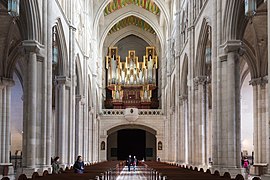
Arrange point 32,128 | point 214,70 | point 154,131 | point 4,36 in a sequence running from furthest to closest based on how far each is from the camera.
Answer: point 154,131 → point 4,36 → point 214,70 → point 32,128

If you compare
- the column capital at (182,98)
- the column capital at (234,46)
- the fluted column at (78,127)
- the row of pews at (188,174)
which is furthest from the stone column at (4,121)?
the column capital at (234,46)

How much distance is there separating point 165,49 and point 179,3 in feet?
37.8

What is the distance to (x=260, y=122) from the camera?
2595cm

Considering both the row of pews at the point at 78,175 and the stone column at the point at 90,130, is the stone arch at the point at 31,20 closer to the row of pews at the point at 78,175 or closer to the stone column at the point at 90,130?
the row of pews at the point at 78,175

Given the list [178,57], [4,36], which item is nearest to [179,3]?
[178,57]

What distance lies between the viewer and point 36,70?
18.0 m

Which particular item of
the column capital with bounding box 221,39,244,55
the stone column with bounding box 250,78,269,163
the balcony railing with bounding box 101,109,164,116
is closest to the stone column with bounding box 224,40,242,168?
the column capital with bounding box 221,39,244,55

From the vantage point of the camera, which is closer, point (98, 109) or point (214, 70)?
point (214, 70)

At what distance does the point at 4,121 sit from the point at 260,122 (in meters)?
13.4

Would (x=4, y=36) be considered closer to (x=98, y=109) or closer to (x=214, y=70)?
(x=214, y=70)

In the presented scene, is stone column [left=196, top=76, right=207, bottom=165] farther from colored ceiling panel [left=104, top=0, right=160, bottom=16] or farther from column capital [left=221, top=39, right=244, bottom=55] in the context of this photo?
colored ceiling panel [left=104, top=0, right=160, bottom=16]

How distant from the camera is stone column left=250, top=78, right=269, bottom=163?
84.4 feet

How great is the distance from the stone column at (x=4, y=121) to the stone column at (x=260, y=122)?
13.0 meters

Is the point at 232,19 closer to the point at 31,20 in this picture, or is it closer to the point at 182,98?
the point at 31,20
